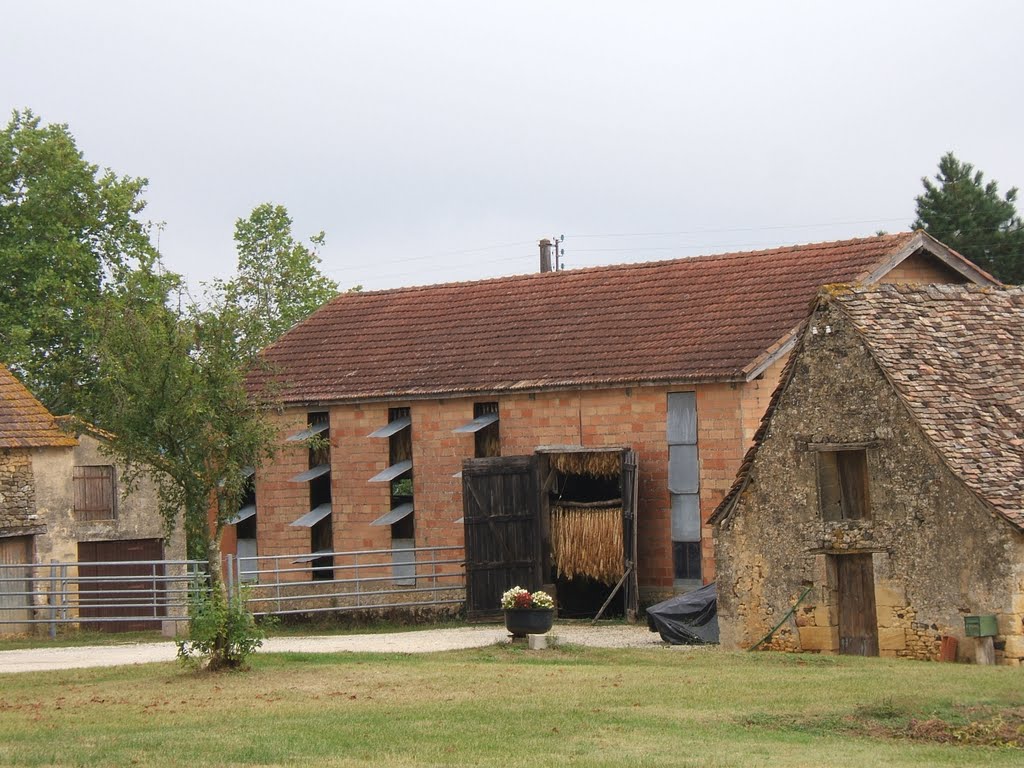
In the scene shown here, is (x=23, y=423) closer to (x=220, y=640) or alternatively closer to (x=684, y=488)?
(x=684, y=488)

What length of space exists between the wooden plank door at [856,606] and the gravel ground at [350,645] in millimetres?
2807

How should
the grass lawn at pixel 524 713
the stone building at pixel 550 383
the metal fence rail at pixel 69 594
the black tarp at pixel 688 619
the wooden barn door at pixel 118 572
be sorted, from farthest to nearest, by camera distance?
the wooden barn door at pixel 118 572, the metal fence rail at pixel 69 594, the stone building at pixel 550 383, the black tarp at pixel 688 619, the grass lawn at pixel 524 713

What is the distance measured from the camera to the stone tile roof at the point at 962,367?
2152cm

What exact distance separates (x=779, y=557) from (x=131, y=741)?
11.1 metres

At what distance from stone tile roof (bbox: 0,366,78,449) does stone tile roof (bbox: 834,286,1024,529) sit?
15.5 meters

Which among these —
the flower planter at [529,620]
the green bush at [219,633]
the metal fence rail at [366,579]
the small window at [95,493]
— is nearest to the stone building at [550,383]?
the metal fence rail at [366,579]

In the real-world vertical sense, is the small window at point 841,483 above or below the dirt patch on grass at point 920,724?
above

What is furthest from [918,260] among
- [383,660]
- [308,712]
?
[308,712]

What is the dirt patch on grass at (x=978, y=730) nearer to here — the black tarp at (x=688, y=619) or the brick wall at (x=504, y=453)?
the black tarp at (x=688, y=619)

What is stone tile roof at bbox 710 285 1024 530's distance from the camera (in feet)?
70.6

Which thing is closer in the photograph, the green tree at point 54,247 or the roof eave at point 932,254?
the roof eave at point 932,254

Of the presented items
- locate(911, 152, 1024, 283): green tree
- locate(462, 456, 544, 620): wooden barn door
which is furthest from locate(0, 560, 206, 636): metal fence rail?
locate(911, 152, 1024, 283): green tree

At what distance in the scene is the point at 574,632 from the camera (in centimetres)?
2641

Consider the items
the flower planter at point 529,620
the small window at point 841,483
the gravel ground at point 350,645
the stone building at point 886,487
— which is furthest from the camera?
the flower planter at point 529,620
